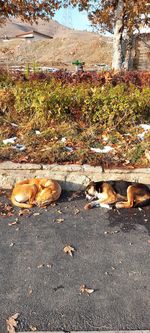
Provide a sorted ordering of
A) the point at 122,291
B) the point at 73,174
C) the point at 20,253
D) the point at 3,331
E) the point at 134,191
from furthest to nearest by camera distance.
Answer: the point at 73,174 < the point at 134,191 < the point at 20,253 < the point at 122,291 < the point at 3,331

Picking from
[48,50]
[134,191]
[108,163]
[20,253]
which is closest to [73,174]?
[108,163]

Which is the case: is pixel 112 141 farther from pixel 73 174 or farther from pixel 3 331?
pixel 3 331

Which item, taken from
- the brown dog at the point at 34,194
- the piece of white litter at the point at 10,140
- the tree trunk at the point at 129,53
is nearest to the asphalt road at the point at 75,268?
the brown dog at the point at 34,194

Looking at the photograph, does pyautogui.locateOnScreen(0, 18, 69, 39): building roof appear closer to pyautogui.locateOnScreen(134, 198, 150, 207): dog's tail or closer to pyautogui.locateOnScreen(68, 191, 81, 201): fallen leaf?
Result: pyautogui.locateOnScreen(68, 191, 81, 201): fallen leaf

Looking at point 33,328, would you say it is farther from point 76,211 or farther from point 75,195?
point 75,195

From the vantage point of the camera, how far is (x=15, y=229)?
A: 481 cm

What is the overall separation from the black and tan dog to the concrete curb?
43 centimetres

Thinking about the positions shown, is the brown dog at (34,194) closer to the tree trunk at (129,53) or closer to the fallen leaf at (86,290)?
the fallen leaf at (86,290)

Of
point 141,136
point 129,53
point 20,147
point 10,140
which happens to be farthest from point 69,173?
point 129,53

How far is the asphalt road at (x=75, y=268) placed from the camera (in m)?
3.23

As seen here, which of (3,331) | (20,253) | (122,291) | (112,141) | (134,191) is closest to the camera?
(3,331)

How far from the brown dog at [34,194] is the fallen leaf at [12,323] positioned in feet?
7.64

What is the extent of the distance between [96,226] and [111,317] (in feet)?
5.93

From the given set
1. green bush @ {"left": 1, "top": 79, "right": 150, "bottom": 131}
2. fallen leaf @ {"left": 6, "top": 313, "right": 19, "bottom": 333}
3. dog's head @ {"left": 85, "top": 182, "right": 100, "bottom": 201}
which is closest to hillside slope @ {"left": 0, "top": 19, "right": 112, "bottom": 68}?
green bush @ {"left": 1, "top": 79, "right": 150, "bottom": 131}
